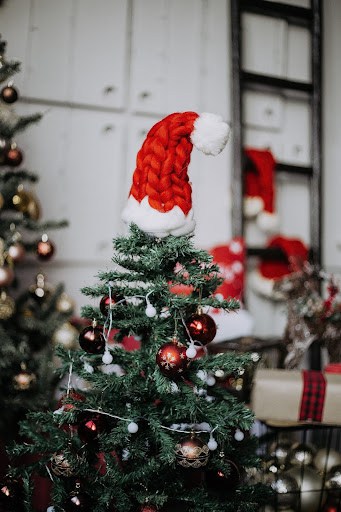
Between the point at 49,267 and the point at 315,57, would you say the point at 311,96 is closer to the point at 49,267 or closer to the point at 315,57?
the point at 315,57

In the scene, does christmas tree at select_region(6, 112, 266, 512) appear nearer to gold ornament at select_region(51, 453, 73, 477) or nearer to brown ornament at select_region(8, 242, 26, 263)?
gold ornament at select_region(51, 453, 73, 477)

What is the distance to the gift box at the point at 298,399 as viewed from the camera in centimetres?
138

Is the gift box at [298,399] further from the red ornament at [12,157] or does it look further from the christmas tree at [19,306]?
the red ornament at [12,157]

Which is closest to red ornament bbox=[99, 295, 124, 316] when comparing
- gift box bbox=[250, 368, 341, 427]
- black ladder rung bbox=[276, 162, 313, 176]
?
gift box bbox=[250, 368, 341, 427]

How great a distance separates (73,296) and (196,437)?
142 centimetres

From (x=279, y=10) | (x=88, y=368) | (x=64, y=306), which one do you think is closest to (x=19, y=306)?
(x=64, y=306)

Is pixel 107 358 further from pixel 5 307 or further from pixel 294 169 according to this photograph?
pixel 294 169

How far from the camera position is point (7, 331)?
1835 millimetres

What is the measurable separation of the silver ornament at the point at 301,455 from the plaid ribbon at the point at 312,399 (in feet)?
0.79

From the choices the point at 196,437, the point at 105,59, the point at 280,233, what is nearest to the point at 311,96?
the point at 280,233

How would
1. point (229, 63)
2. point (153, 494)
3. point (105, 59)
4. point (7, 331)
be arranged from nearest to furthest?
point (153, 494) < point (7, 331) < point (105, 59) < point (229, 63)

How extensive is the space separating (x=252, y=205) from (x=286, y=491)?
138 centimetres

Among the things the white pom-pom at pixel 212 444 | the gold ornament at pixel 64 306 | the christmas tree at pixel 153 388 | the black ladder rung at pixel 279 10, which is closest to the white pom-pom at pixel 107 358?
the christmas tree at pixel 153 388

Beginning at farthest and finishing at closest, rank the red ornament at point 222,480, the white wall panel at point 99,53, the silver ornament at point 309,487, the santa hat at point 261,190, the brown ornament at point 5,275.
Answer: the santa hat at point 261,190 → the white wall panel at point 99,53 → the brown ornament at point 5,275 → the silver ornament at point 309,487 → the red ornament at point 222,480
